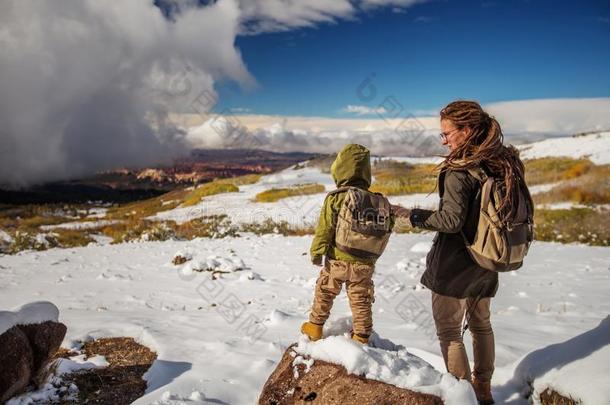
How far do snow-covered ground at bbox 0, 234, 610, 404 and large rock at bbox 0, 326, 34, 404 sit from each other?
3.17ft

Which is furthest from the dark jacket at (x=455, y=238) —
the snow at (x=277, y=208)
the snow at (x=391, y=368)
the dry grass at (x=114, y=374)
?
the snow at (x=277, y=208)

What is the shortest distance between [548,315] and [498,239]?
3.99 metres

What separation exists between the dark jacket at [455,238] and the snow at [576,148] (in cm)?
3068

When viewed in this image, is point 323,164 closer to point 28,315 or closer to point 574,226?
point 574,226

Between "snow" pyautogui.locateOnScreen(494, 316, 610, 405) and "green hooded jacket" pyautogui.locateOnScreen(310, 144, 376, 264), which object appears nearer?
"snow" pyautogui.locateOnScreen(494, 316, 610, 405)

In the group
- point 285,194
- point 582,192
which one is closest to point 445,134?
point 582,192

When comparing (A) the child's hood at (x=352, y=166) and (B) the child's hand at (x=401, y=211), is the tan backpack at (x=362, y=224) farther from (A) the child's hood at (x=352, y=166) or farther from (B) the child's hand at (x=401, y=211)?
(B) the child's hand at (x=401, y=211)

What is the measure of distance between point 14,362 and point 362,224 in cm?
290

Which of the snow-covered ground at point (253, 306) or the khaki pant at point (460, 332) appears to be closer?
the khaki pant at point (460, 332)

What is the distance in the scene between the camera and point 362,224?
3.26m

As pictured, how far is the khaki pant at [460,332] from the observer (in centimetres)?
275

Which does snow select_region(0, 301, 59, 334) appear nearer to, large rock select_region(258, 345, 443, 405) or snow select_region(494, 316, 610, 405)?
large rock select_region(258, 345, 443, 405)

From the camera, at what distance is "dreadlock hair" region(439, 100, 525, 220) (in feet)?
8.17

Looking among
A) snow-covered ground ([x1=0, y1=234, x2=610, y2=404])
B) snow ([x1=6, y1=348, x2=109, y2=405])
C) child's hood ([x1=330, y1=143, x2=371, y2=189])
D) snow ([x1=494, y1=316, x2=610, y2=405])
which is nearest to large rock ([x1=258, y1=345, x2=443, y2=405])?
snow-covered ground ([x1=0, y1=234, x2=610, y2=404])
